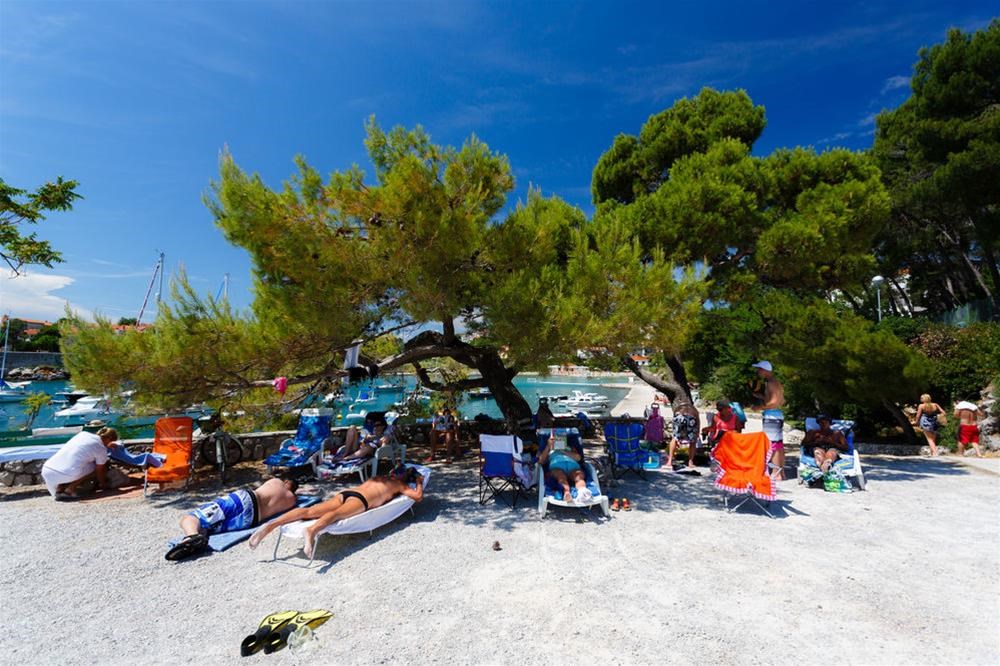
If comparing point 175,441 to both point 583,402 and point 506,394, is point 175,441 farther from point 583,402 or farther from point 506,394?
point 583,402

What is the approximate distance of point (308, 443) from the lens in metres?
7.25

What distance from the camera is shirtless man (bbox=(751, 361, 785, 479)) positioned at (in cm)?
592

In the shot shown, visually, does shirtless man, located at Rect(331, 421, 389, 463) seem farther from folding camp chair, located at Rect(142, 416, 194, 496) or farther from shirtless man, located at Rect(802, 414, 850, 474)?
shirtless man, located at Rect(802, 414, 850, 474)

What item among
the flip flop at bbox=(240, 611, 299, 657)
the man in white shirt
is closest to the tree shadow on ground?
the flip flop at bbox=(240, 611, 299, 657)

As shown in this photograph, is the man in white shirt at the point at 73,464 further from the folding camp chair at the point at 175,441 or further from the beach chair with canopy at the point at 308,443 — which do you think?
the beach chair with canopy at the point at 308,443

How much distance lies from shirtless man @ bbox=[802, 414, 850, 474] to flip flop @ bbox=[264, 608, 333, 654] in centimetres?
665

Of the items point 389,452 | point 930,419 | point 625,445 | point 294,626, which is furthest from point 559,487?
point 930,419

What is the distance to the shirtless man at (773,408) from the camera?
19.4 feet

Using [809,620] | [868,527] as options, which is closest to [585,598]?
[809,620]

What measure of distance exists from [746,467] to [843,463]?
84.1 inches

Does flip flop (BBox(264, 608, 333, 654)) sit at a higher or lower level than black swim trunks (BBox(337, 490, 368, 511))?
lower

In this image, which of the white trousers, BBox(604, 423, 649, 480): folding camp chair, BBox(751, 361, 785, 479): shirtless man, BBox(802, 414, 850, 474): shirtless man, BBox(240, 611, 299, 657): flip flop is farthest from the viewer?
BBox(604, 423, 649, 480): folding camp chair

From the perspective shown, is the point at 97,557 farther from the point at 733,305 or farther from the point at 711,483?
the point at 733,305

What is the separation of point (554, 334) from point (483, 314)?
40.6 inches
